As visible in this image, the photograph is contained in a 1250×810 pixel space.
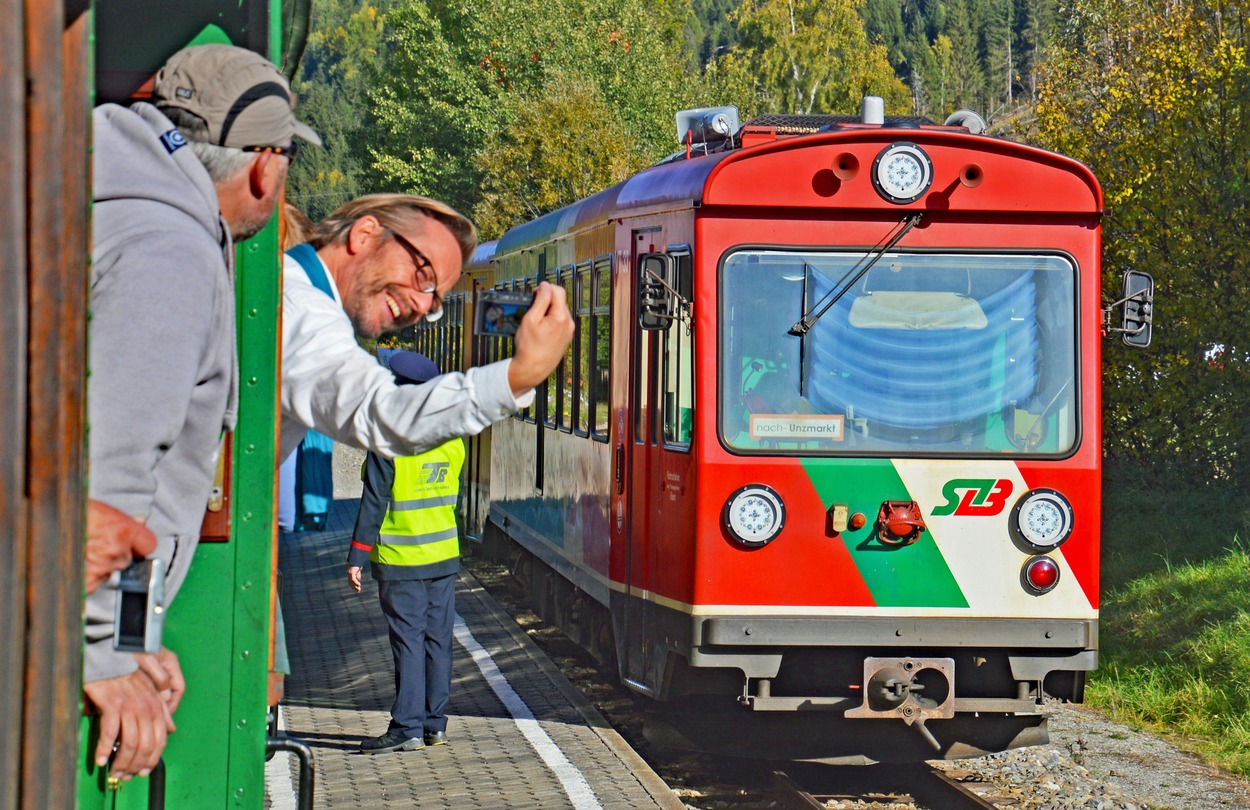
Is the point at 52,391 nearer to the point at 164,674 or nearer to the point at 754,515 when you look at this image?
the point at 164,674

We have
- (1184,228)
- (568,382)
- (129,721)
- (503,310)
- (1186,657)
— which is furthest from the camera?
(1184,228)

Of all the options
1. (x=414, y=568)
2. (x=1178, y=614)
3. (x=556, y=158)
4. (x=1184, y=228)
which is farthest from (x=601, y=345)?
(x=556, y=158)

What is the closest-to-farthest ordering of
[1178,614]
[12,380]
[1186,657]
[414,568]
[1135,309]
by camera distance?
[12,380], [1135,309], [414,568], [1186,657], [1178,614]

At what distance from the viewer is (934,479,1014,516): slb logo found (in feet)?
27.9

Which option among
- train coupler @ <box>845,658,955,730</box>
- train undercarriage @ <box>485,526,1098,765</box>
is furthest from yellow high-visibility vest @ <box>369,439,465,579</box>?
train coupler @ <box>845,658,955,730</box>

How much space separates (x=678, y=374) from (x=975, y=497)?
159cm

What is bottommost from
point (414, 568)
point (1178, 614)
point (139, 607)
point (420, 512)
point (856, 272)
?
point (1178, 614)

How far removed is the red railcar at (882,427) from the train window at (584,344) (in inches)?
91.0

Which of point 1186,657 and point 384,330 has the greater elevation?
point 384,330

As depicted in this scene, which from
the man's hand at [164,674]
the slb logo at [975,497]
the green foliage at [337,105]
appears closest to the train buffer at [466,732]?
the slb logo at [975,497]

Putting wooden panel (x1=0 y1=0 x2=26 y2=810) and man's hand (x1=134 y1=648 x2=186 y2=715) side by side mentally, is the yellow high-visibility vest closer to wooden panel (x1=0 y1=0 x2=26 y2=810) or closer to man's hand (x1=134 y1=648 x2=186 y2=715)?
man's hand (x1=134 y1=648 x2=186 y2=715)

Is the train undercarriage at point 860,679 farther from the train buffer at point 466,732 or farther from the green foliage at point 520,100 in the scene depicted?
the green foliage at point 520,100

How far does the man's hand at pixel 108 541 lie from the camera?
2266mm

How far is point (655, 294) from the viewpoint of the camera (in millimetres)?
8461
